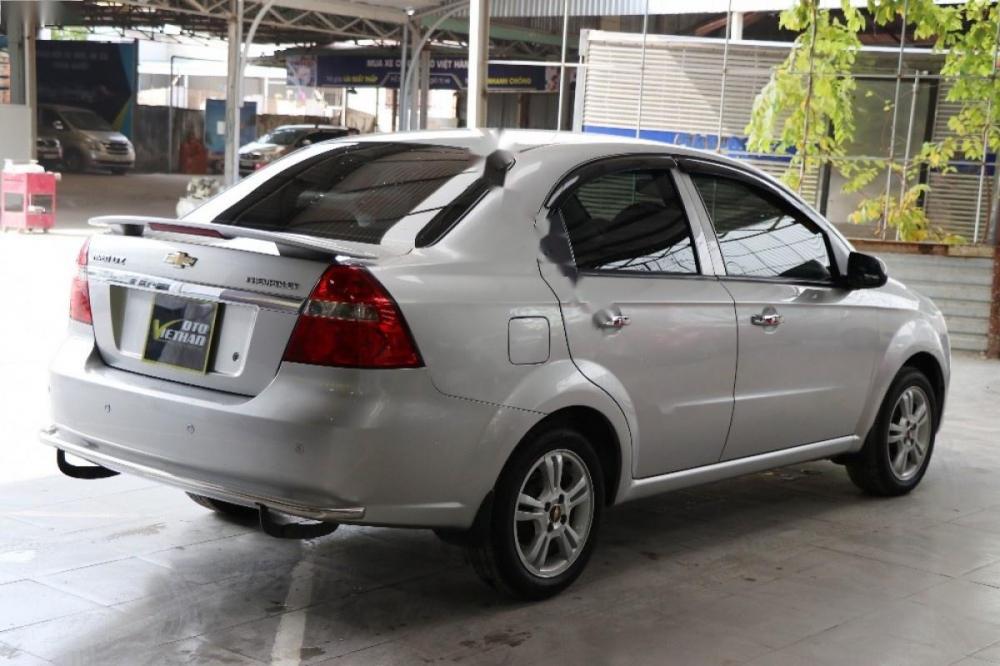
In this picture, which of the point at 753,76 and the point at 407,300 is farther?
the point at 753,76

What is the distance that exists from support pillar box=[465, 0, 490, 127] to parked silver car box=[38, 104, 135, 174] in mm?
31067

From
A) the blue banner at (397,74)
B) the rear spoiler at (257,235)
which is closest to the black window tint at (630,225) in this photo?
the rear spoiler at (257,235)

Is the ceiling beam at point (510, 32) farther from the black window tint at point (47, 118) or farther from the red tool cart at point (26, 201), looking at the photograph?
the black window tint at point (47, 118)

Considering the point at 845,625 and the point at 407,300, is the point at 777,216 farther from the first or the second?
Result: the point at 407,300

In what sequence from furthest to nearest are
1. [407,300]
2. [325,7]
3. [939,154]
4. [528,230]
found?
[325,7] < [939,154] < [528,230] < [407,300]

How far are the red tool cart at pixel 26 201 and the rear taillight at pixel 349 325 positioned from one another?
17452mm

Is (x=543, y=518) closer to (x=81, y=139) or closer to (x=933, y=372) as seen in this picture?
(x=933, y=372)

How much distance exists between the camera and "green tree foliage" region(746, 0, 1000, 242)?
13094 mm

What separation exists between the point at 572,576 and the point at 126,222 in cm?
204

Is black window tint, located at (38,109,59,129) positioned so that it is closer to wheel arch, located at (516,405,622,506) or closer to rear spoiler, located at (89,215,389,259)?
rear spoiler, located at (89,215,389,259)

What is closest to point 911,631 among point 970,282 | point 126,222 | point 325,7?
point 126,222

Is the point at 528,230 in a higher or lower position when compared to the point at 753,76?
lower

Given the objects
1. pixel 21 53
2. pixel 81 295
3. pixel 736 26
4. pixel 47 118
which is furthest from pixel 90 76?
pixel 81 295

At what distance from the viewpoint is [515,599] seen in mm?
4574
